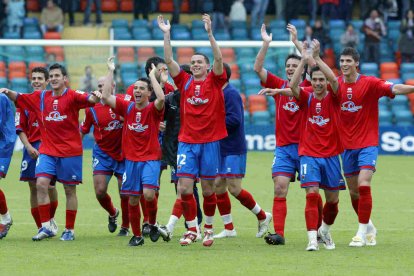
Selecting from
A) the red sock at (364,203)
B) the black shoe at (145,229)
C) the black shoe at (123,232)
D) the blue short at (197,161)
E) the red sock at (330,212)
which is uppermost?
the blue short at (197,161)

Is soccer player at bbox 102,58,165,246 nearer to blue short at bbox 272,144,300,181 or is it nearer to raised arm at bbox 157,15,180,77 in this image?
raised arm at bbox 157,15,180,77

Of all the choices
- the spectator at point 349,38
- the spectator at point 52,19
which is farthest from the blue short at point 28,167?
the spectator at point 349,38

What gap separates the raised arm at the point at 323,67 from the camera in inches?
482

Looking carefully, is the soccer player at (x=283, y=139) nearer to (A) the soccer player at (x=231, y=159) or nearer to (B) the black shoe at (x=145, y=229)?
(A) the soccer player at (x=231, y=159)

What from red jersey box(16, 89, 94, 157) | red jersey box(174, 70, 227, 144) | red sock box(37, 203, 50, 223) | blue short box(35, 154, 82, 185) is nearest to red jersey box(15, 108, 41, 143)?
red jersey box(16, 89, 94, 157)

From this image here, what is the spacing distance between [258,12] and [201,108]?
67.1 feet

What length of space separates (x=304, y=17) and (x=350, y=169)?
72.2 feet

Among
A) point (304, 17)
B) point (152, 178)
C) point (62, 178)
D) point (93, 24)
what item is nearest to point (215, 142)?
point (152, 178)

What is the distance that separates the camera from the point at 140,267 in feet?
35.7

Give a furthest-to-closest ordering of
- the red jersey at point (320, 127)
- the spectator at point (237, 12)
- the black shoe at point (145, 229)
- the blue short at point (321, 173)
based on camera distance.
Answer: the spectator at point (237, 12)
the black shoe at point (145, 229)
the red jersey at point (320, 127)
the blue short at point (321, 173)

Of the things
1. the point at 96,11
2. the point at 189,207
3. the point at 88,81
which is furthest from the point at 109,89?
the point at 96,11

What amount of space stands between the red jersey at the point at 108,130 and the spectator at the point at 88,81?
1150cm

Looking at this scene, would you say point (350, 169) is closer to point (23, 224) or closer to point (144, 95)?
point (144, 95)

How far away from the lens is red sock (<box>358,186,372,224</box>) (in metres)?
12.6
